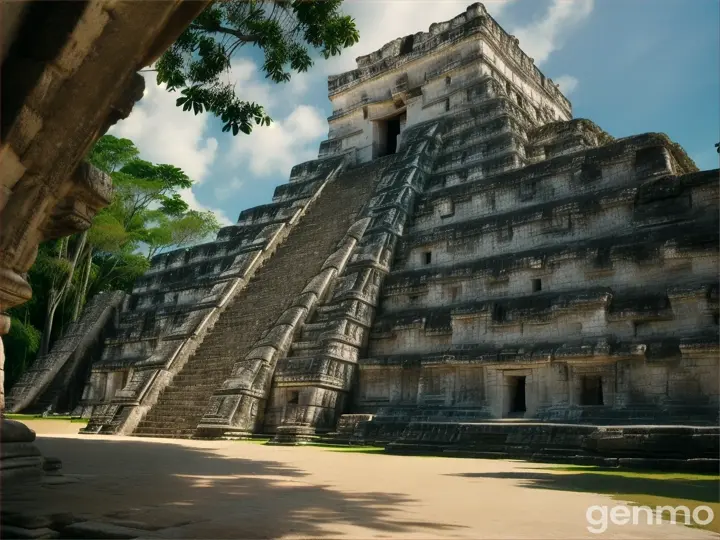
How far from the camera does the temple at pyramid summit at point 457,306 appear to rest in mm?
11180

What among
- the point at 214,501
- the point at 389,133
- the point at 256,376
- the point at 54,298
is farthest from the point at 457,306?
the point at 54,298

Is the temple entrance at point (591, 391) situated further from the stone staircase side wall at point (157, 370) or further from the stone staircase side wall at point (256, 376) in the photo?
the stone staircase side wall at point (157, 370)

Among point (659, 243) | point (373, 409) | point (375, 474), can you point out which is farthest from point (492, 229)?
point (375, 474)

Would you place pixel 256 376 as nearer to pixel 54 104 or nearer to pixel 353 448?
pixel 353 448

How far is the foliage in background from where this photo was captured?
24562 mm

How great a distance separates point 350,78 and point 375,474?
845 inches

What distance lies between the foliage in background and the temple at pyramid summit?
3.37m

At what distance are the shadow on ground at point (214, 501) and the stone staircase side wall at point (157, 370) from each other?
26.6 ft

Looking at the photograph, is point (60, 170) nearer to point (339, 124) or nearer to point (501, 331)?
point (501, 331)

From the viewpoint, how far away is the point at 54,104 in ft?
14.3

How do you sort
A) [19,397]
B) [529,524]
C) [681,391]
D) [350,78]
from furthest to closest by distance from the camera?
[350,78] → [19,397] → [681,391] → [529,524]

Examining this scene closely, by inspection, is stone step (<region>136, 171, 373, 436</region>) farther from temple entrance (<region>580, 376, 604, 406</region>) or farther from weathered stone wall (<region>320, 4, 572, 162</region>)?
temple entrance (<region>580, 376, 604, 406</region>)

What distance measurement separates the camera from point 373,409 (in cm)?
1361

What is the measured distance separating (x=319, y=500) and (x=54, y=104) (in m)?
3.54
